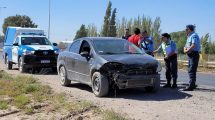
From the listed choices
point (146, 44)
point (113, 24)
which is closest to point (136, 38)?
point (146, 44)

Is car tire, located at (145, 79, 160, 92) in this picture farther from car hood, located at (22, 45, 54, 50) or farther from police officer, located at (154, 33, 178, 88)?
car hood, located at (22, 45, 54, 50)

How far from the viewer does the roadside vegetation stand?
28.5ft

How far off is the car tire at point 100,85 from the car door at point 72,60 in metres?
1.58

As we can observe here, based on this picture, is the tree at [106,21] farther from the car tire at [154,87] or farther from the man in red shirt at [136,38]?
the car tire at [154,87]

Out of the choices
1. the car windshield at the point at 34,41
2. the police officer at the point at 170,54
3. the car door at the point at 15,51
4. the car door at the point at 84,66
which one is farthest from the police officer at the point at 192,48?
the car door at the point at 15,51

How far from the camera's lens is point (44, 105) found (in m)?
10.2

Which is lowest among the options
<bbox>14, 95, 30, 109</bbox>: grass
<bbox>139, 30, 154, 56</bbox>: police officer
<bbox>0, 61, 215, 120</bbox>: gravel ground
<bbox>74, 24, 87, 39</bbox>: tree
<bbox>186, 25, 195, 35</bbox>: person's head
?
<bbox>14, 95, 30, 109</bbox>: grass

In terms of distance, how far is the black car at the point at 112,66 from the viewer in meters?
10.5

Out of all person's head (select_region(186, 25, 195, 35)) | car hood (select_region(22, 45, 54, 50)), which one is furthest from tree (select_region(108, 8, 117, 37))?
person's head (select_region(186, 25, 195, 35))

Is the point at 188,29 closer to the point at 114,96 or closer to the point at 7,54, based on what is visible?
the point at 114,96

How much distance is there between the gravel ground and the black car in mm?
340

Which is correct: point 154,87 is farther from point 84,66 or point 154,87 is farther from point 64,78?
point 64,78

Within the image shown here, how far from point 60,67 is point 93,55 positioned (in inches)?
112

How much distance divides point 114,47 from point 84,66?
975 mm
